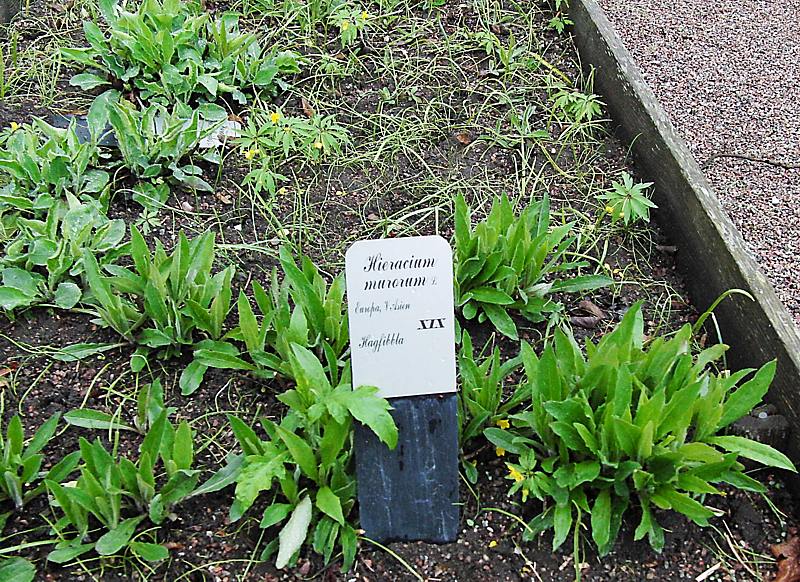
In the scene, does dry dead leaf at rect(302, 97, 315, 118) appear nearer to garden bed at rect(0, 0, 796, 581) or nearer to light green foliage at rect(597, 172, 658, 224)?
garden bed at rect(0, 0, 796, 581)

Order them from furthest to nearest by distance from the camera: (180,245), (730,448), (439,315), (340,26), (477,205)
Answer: (340,26) < (477,205) < (180,245) < (730,448) < (439,315)

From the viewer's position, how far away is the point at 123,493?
6.65 ft

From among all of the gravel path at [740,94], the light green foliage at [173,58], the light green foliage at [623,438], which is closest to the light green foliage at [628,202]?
the gravel path at [740,94]

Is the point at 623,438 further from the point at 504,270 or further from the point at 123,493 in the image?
the point at 123,493

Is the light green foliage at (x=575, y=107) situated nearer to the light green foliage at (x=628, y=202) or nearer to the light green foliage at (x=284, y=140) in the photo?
the light green foliage at (x=628, y=202)

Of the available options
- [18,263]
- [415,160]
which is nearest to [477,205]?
[415,160]

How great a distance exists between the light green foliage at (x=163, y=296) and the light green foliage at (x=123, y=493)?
1.25ft

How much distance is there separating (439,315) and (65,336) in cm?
123

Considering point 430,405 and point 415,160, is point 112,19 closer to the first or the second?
point 415,160

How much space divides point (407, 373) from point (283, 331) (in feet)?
1.77

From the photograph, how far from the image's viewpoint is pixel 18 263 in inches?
103

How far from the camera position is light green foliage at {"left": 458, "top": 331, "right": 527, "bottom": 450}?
2.22 meters

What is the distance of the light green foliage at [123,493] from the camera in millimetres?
1956

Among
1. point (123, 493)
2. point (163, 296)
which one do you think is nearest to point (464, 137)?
point (163, 296)
